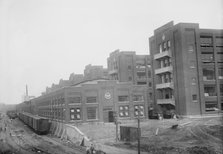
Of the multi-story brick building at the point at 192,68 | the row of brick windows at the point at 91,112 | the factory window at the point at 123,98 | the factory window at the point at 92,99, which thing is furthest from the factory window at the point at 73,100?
the multi-story brick building at the point at 192,68

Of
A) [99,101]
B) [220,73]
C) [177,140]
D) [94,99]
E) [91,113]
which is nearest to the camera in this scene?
[177,140]

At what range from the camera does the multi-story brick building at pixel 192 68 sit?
52.9 m

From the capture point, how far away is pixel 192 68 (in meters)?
53.5

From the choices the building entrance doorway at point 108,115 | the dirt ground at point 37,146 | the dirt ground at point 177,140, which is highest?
the building entrance doorway at point 108,115

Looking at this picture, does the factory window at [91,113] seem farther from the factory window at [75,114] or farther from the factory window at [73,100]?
the factory window at [73,100]

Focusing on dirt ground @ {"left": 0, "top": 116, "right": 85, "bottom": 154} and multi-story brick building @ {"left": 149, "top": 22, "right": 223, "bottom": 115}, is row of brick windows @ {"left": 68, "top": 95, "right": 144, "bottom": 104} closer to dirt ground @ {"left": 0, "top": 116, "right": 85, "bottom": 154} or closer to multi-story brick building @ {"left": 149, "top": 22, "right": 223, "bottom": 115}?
multi-story brick building @ {"left": 149, "top": 22, "right": 223, "bottom": 115}

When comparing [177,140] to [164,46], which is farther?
[164,46]

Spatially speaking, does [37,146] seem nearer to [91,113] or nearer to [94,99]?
[91,113]

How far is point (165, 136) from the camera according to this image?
33.8 m

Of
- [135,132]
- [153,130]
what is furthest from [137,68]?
[135,132]

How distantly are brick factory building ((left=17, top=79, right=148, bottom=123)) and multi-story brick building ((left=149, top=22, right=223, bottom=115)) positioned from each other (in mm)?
7148

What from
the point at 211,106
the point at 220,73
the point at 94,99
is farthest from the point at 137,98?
the point at 220,73

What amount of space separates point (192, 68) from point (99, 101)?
20319mm

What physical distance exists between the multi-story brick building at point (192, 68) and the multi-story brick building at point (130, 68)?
2089 centimetres
